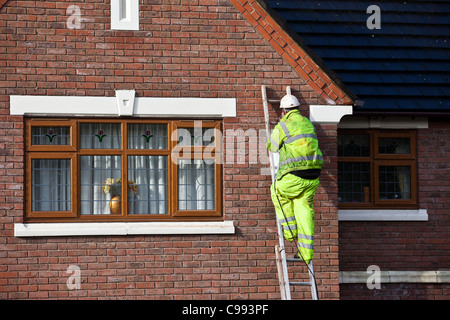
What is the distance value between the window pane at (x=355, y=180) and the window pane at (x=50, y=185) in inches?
174

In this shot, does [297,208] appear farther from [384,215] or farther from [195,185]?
[384,215]

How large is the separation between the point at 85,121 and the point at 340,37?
4878 millimetres

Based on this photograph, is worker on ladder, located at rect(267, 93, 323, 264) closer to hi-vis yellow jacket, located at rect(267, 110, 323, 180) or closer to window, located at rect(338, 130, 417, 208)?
hi-vis yellow jacket, located at rect(267, 110, 323, 180)

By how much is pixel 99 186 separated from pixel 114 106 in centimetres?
112

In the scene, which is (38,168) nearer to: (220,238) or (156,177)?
(156,177)

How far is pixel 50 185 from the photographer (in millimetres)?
11242

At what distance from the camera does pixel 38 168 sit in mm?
11219

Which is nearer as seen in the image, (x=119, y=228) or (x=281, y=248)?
(x=281, y=248)

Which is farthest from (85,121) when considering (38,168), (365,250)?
(365,250)

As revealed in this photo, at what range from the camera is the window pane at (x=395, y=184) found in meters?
13.2

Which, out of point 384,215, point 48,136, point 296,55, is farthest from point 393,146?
point 48,136

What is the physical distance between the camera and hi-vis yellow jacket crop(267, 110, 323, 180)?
1059 centimetres

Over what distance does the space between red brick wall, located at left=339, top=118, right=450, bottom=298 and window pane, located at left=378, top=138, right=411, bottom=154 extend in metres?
0.20

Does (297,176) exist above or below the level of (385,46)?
below
